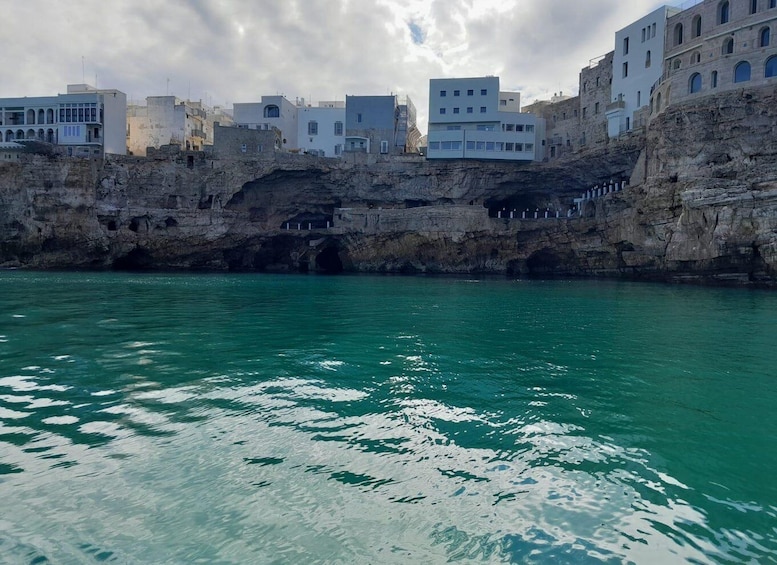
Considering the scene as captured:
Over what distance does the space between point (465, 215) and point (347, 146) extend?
53.9 ft

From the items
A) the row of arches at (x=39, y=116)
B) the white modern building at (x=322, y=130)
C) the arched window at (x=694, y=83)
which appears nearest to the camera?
the arched window at (x=694, y=83)

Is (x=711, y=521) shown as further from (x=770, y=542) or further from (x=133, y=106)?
(x=133, y=106)

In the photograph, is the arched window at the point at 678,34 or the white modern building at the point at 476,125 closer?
the arched window at the point at 678,34

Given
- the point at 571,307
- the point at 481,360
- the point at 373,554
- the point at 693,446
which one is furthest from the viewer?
the point at 571,307

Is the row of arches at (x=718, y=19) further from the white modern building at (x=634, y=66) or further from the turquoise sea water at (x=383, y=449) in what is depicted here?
the turquoise sea water at (x=383, y=449)

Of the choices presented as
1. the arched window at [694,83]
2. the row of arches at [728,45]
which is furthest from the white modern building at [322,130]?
the arched window at [694,83]

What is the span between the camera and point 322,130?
190 ft

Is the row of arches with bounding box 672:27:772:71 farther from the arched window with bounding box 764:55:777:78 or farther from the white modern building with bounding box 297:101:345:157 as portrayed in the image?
the white modern building with bounding box 297:101:345:157


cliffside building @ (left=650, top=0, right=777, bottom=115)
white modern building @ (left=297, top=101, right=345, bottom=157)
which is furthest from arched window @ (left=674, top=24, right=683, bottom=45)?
white modern building @ (left=297, top=101, right=345, bottom=157)

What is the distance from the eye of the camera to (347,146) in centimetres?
5553

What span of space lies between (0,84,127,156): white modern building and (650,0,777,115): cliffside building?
49.5 metres

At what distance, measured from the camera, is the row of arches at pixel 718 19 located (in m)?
35.2

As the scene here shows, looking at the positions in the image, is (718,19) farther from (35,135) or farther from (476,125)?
(35,135)

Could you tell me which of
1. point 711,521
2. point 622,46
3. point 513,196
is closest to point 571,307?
point 711,521
